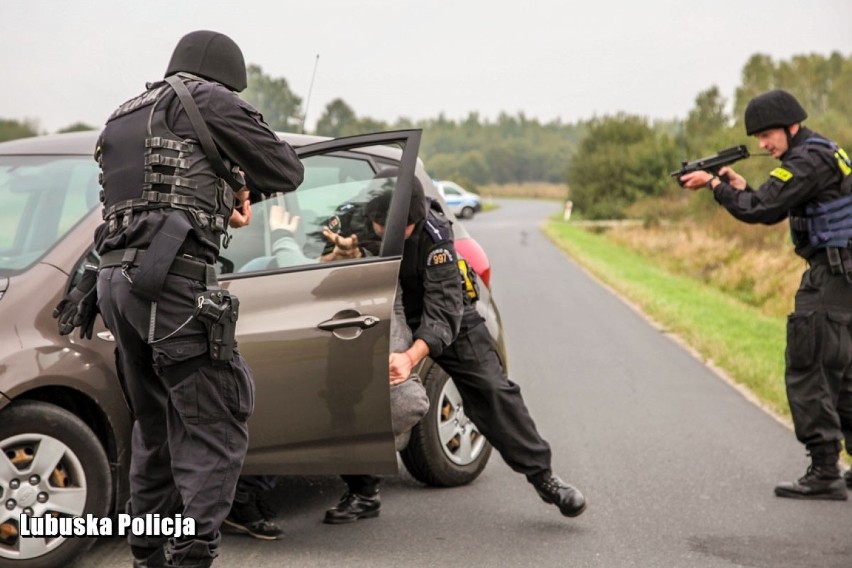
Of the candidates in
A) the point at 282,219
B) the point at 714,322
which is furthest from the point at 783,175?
the point at 714,322

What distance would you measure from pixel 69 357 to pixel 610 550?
242 cm

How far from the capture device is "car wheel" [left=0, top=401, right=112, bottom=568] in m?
4.19

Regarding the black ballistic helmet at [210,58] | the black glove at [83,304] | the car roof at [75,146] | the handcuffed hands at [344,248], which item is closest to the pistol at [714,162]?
the car roof at [75,146]

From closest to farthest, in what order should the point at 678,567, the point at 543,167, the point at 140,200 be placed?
the point at 140,200, the point at 678,567, the point at 543,167

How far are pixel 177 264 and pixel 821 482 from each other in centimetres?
382

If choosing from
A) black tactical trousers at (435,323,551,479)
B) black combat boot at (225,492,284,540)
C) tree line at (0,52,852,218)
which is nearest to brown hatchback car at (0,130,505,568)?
black combat boot at (225,492,284,540)

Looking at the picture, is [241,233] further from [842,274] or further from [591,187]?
[591,187]

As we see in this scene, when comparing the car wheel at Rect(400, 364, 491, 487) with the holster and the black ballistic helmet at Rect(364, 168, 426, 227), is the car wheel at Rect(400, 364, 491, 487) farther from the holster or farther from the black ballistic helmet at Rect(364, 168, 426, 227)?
the holster

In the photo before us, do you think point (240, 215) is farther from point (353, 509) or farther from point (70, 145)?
point (353, 509)

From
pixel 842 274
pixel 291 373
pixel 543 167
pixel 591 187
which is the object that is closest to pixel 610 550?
pixel 291 373

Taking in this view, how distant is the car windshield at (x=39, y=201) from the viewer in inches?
186

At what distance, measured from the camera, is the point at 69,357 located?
4.41 m

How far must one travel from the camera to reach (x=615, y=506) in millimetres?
5684

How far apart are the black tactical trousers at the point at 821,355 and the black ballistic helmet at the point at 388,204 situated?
7.40 ft
